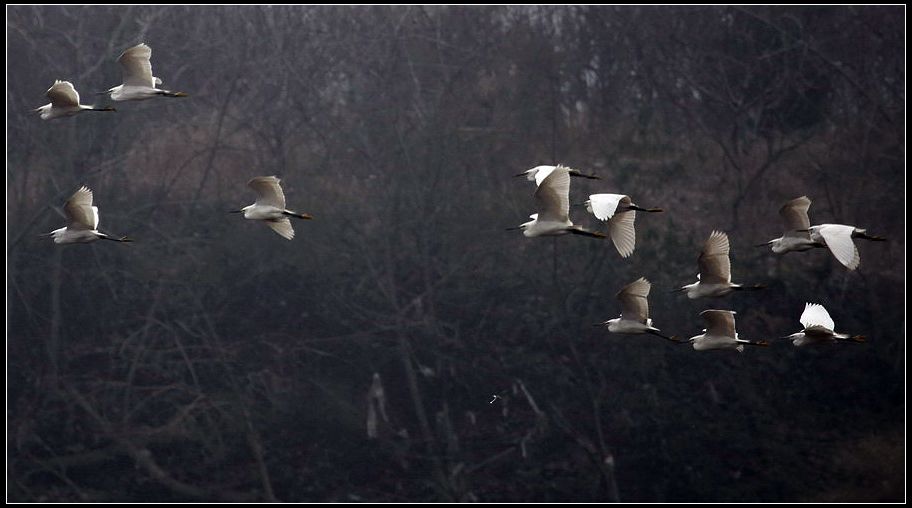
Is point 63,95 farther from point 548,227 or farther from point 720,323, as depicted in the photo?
point 720,323

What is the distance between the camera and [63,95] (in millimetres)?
13938

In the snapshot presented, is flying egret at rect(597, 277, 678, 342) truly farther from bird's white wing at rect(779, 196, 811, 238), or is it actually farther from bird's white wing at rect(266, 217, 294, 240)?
bird's white wing at rect(266, 217, 294, 240)

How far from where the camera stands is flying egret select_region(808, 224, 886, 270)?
11.7 meters

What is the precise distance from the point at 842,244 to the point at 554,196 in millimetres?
2713

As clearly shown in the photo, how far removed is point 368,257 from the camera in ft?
85.7

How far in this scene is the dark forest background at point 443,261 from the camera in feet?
80.6

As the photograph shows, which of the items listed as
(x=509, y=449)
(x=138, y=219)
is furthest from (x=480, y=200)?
(x=138, y=219)

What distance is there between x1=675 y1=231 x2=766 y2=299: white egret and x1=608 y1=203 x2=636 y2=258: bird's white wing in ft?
2.43

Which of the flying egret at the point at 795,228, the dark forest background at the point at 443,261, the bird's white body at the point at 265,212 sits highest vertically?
the bird's white body at the point at 265,212

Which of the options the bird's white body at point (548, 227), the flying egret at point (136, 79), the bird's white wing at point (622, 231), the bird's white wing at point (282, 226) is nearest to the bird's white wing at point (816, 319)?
the bird's white wing at point (622, 231)

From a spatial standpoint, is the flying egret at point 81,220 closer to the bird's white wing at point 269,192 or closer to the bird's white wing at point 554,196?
the bird's white wing at point 269,192

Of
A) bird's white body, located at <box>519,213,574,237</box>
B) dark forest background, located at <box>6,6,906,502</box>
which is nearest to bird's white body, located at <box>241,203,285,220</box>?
bird's white body, located at <box>519,213,574,237</box>

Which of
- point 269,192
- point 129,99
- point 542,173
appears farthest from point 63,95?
point 542,173

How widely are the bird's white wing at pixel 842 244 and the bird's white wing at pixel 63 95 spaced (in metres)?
7.63
